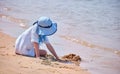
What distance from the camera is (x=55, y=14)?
12.9m

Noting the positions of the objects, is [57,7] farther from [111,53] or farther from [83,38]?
[111,53]

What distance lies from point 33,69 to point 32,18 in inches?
266

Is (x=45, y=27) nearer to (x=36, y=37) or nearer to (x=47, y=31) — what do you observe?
(x=47, y=31)

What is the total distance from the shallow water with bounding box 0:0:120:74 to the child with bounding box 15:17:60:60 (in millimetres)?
954

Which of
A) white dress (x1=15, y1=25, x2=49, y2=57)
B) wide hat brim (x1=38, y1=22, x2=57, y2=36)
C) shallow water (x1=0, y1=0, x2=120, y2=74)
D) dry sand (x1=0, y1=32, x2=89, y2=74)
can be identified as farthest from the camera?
shallow water (x1=0, y1=0, x2=120, y2=74)

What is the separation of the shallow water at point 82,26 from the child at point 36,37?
37.6 inches

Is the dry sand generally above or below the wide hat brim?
below

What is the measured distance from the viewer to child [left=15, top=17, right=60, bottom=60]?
20.6ft

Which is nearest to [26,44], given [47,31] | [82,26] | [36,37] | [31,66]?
[36,37]

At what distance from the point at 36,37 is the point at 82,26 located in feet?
15.3

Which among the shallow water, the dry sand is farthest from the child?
the shallow water

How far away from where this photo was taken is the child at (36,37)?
6281 millimetres

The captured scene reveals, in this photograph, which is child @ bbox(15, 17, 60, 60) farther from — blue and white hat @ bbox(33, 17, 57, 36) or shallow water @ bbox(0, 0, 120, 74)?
shallow water @ bbox(0, 0, 120, 74)

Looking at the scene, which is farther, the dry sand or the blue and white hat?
the blue and white hat
